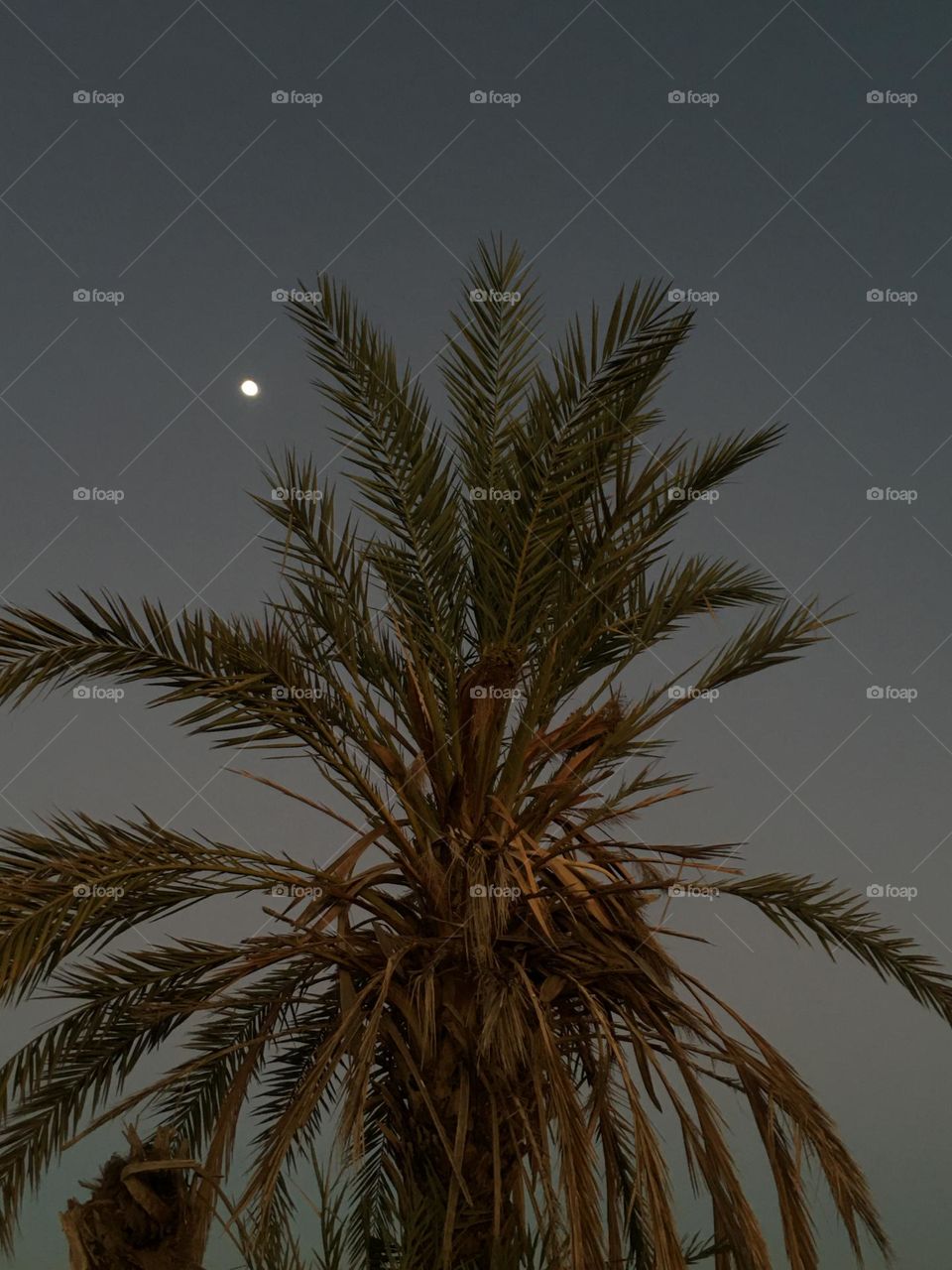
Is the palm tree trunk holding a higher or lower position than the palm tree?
lower

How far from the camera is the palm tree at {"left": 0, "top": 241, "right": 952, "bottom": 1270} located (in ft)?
Result: 17.9

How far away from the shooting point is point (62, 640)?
6.03m

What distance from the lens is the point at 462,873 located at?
611 cm

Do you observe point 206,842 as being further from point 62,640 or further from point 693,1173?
point 693,1173

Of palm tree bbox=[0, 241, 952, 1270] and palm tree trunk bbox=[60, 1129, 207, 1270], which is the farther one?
palm tree bbox=[0, 241, 952, 1270]

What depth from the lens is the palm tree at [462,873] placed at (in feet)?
17.9

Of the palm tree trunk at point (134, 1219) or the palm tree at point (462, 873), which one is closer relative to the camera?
the palm tree trunk at point (134, 1219)

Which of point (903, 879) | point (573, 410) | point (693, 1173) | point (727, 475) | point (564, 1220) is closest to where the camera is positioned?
point (564, 1220)

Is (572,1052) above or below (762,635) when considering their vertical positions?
below

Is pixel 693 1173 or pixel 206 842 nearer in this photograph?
pixel 693 1173

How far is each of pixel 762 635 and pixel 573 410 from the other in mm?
1495

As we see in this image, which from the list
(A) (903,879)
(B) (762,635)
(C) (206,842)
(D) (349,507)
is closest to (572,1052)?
(C) (206,842)

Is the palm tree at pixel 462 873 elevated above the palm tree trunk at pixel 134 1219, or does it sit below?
above

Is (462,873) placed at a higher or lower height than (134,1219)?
higher
